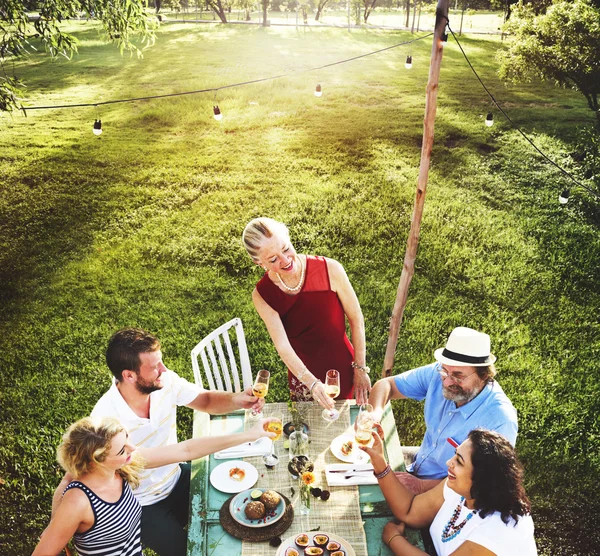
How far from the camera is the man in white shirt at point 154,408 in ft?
9.29

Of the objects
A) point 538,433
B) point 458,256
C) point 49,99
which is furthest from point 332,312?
point 49,99

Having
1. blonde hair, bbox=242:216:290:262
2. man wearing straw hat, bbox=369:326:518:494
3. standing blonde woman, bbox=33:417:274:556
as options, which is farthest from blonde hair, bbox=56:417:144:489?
man wearing straw hat, bbox=369:326:518:494

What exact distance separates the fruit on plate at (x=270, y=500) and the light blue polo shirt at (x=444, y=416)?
980 mm

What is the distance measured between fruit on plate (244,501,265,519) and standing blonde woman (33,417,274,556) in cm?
55

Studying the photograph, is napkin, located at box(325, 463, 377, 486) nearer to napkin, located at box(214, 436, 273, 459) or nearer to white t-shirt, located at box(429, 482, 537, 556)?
napkin, located at box(214, 436, 273, 459)

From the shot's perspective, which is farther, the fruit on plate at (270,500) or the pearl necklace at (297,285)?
the pearl necklace at (297,285)

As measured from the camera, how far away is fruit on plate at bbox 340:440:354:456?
3.00 m

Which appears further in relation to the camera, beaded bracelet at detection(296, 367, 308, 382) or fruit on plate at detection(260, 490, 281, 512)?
beaded bracelet at detection(296, 367, 308, 382)

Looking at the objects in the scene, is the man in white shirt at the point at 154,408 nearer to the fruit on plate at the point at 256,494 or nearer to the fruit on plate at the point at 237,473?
the fruit on plate at the point at 237,473

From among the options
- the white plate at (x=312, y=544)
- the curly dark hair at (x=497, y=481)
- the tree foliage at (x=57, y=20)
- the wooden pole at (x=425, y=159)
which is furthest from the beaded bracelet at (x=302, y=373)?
the tree foliage at (x=57, y=20)

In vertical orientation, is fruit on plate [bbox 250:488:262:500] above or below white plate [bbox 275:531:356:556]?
above

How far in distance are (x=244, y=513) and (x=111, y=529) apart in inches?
23.8

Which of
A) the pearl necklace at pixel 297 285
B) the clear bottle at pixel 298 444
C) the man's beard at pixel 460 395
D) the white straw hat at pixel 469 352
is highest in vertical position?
the pearl necklace at pixel 297 285

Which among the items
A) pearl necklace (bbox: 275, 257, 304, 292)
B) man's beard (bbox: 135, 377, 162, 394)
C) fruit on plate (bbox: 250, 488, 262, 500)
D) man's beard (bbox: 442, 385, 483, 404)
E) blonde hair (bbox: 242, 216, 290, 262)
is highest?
blonde hair (bbox: 242, 216, 290, 262)
